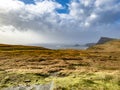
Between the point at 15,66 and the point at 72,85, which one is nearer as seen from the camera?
the point at 72,85

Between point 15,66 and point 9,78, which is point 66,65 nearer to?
point 15,66

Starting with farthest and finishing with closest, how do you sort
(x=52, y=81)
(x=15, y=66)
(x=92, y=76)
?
(x=15, y=66)
(x=92, y=76)
(x=52, y=81)

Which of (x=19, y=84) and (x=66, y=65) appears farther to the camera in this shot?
(x=66, y=65)

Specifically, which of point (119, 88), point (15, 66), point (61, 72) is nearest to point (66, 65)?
point (61, 72)

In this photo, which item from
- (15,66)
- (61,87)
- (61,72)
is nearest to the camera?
(61,87)

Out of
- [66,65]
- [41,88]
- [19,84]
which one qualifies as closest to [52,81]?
[41,88]

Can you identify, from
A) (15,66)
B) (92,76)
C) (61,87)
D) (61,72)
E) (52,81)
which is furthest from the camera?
(15,66)

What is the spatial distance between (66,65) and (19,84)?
12505 mm

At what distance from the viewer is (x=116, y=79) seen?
31.5 m

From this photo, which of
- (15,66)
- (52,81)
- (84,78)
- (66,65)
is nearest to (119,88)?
(84,78)

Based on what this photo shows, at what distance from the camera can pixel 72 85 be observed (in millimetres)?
29344

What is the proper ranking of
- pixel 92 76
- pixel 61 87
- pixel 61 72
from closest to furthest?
pixel 61 87, pixel 92 76, pixel 61 72

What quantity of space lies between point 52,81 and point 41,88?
225cm

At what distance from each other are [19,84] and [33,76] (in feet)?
10.2
